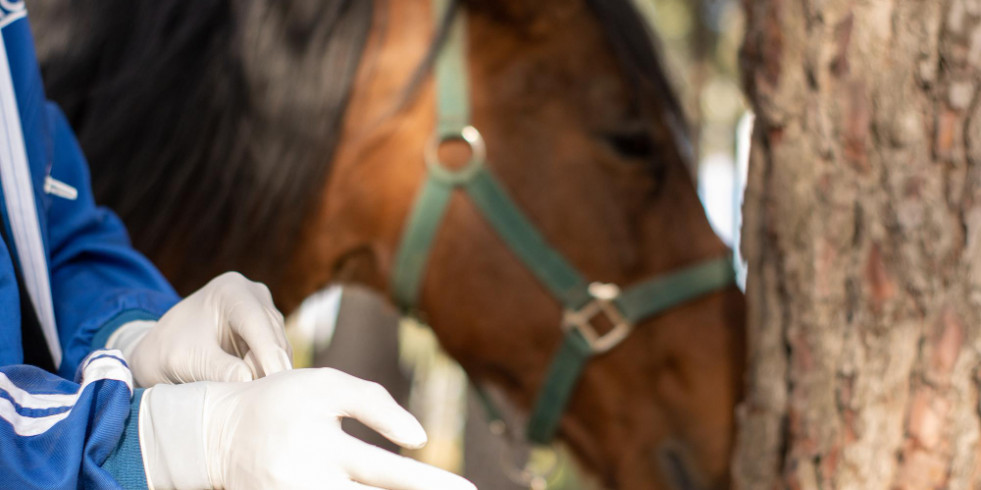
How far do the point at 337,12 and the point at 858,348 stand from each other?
2.36ft

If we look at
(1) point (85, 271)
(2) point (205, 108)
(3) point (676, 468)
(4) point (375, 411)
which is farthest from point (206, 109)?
(3) point (676, 468)

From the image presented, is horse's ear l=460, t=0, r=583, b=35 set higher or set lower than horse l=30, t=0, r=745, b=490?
higher

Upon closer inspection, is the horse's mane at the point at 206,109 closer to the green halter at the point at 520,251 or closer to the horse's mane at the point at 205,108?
the horse's mane at the point at 205,108

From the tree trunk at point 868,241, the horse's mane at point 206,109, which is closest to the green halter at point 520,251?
the horse's mane at point 206,109

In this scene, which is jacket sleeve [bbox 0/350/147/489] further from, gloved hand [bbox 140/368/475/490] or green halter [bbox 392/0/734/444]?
green halter [bbox 392/0/734/444]

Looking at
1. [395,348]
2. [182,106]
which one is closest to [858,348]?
[182,106]

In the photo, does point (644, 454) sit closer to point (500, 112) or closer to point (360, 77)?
point (500, 112)

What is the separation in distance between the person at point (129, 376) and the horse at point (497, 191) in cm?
29

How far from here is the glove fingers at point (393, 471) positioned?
41 centimetres

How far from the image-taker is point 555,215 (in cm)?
105

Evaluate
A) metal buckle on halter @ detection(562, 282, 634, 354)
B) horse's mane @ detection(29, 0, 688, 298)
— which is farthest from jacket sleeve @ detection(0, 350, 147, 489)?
metal buckle on halter @ detection(562, 282, 634, 354)

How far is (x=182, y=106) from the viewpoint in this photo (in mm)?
941

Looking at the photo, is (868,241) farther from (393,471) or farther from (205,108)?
(205,108)

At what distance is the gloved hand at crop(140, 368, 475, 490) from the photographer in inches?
16.0
